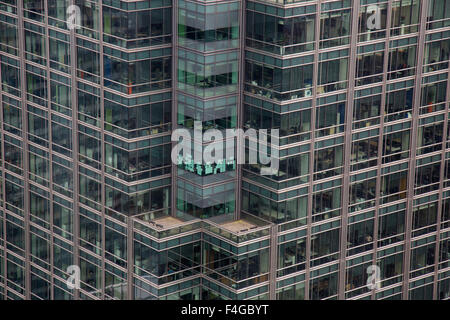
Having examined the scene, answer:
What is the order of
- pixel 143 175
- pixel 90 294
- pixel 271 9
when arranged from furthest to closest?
pixel 90 294 < pixel 143 175 < pixel 271 9

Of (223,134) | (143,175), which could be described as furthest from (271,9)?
(143,175)

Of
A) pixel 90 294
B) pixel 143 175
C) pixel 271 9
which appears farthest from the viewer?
pixel 90 294

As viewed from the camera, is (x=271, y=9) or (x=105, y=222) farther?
(x=105, y=222)

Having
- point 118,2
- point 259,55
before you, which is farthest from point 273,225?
point 118,2

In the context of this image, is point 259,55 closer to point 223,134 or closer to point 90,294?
point 223,134

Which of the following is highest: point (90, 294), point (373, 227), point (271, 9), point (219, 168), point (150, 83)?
point (271, 9)

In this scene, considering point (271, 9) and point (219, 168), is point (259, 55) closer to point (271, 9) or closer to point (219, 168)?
point (271, 9)

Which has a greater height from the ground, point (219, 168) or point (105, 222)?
point (219, 168)
